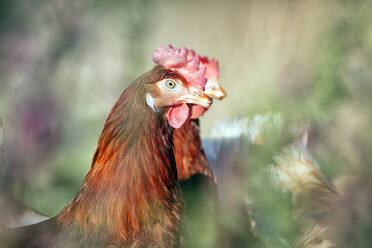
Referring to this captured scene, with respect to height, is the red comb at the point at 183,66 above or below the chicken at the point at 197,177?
above

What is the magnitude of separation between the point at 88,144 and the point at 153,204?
3.96 feet

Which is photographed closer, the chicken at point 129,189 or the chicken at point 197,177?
the chicken at point 129,189

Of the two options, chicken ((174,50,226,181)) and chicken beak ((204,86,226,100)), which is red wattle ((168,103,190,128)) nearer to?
chicken ((174,50,226,181))

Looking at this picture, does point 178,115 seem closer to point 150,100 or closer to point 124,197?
point 150,100

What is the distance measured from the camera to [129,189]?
3.49 feet

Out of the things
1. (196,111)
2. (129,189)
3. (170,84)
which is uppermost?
(170,84)

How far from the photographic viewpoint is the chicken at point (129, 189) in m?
1.04

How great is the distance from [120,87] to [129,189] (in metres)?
1.05

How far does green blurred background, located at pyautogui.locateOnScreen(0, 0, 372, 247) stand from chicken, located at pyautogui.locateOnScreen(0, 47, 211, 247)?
60 centimetres

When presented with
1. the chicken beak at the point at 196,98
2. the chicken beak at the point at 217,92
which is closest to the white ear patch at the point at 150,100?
the chicken beak at the point at 196,98

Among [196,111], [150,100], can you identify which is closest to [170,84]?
[150,100]

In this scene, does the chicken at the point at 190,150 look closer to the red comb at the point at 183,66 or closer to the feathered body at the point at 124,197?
the red comb at the point at 183,66

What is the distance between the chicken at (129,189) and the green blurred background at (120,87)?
603 mm

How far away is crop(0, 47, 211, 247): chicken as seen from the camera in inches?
40.9
